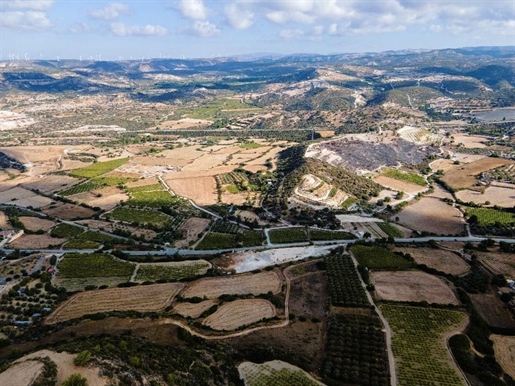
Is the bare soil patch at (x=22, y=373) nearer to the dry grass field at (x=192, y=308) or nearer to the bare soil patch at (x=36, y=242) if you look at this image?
the dry grass field at (x=192, y=308)

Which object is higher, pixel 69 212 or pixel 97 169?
pixel 69 212

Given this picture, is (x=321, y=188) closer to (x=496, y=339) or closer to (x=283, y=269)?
(x=283, y=269)

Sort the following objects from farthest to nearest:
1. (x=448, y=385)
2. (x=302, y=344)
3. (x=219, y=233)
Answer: (x=219, y=233) < (x=302, y=344) < (x=448, y=385)

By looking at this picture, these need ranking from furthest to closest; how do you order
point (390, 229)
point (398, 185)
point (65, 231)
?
point (398, 185) → point (390, 229) → point (65, 231)

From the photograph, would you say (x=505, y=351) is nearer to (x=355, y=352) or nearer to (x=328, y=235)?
(x=355, y=352)

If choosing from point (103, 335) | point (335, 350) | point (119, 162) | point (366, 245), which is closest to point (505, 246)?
point (366, 245)

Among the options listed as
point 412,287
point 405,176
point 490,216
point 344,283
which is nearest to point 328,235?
point 344,283

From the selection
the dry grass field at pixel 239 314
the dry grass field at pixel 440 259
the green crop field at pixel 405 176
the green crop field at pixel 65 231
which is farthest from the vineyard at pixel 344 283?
the green crop field at pixel 405 176
